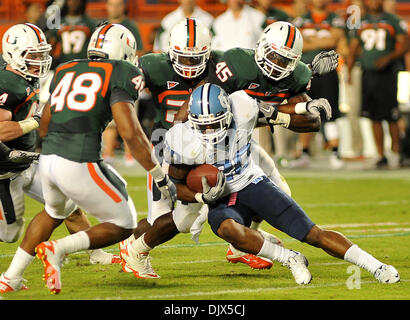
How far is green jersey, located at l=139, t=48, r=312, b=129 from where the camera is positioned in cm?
581

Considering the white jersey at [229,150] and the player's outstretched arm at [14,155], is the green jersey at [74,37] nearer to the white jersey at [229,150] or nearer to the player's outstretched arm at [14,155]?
the player's outstretched arm at [14,155]

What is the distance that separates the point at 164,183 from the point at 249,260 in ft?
3.78

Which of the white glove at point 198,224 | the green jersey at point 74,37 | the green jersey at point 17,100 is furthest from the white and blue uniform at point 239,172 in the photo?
the green jersey at point 74,37

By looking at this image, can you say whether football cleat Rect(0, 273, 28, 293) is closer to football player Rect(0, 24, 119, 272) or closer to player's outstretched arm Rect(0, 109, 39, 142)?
football player Rect(0, 24, 119, 272)

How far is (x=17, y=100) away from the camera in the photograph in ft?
17.9

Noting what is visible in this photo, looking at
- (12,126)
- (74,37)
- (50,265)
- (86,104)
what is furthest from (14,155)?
(74,37)

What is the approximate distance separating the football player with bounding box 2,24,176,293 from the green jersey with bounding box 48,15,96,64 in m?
5.86

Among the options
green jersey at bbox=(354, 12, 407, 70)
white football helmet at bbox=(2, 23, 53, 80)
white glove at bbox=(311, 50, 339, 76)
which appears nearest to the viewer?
white football helmet at bbox=(2, 23, 53, 80)

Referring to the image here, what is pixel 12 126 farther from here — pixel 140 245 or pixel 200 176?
pixel 200 176

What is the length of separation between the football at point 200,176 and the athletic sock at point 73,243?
71cm

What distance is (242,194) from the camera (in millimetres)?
5066

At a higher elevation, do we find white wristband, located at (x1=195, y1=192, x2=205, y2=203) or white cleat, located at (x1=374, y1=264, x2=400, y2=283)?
white wristband, located at (x1=195, y1=192, x2=205, y2=203)

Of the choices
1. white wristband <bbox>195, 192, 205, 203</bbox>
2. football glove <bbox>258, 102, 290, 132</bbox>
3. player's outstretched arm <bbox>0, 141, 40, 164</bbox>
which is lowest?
white wristband <bbox>195, 192, 205, 203</bbox>

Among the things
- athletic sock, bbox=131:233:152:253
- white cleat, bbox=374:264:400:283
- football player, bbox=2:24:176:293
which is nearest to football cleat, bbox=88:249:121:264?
athletic sock, bbox=131:233:152:253
